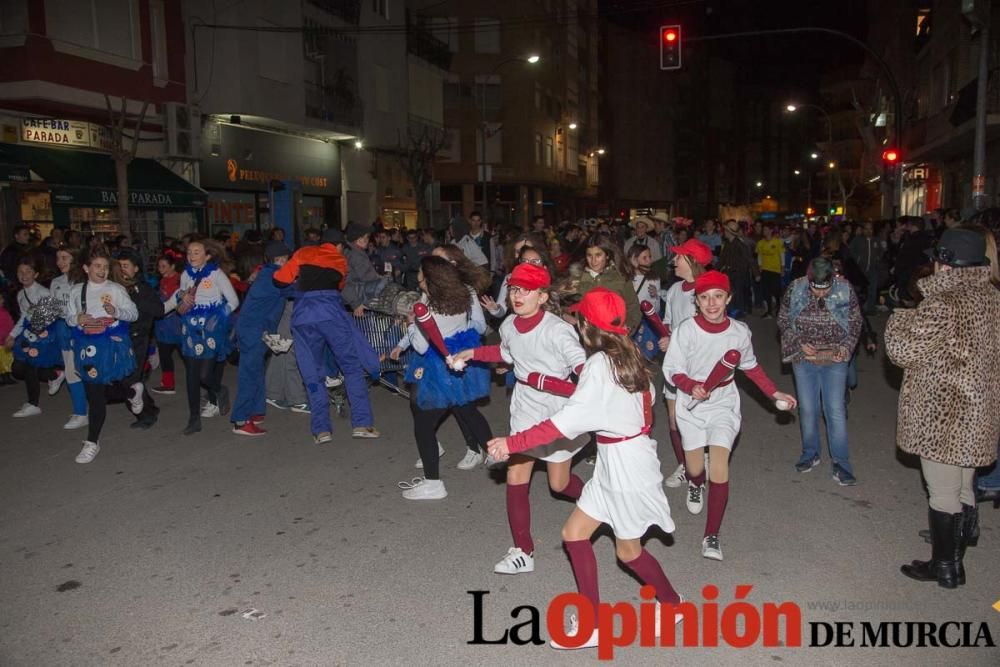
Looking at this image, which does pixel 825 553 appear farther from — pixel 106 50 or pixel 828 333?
pixel 106 50

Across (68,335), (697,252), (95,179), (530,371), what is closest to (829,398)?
(697,252)

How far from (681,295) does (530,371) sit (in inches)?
93.4

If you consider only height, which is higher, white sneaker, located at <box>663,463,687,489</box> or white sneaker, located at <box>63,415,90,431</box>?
white sneaker, located at <box>63,415,90,431</box>

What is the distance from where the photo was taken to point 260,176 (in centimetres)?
2480

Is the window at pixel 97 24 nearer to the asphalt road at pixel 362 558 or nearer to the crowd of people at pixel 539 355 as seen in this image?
the crowd of people at pixel 539 355

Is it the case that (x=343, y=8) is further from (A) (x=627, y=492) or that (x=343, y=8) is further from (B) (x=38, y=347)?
(A) (x=627, y=492)

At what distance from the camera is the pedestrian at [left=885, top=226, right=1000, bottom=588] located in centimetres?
421

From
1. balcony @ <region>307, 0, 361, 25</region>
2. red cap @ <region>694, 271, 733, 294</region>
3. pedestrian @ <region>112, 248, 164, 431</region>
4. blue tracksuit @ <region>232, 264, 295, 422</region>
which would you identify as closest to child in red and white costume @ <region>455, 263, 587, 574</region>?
red cap @ <region>694, 271, 733, 294</region>

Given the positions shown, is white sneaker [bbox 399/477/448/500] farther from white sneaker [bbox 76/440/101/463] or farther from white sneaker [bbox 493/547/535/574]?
white sneaker [bbox 76/440/101/463]

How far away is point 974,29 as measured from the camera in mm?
15742

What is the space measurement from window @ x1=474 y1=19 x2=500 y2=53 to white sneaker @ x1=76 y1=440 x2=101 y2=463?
41988 mm

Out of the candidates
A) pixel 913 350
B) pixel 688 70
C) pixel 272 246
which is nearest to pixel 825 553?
pixel 913 350

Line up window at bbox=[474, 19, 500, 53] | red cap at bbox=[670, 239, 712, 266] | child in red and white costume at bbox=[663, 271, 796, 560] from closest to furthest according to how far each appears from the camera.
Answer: child in red and white costume at bbox=[663, 271, 796, 560], red cap at bbox=[670, 239, 712, 266], window at bbox=[474, 19, 500, 53]

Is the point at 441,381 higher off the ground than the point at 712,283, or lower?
lower
